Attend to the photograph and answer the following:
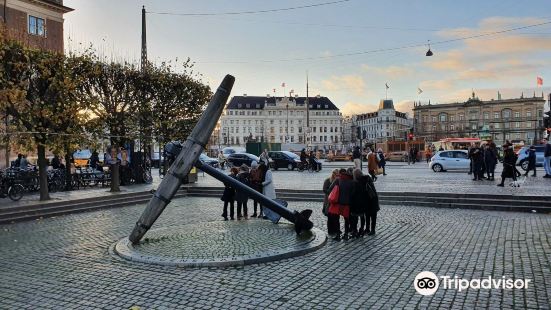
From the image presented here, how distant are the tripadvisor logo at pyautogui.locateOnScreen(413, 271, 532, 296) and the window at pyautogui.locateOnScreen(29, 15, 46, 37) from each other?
45133 millimetres

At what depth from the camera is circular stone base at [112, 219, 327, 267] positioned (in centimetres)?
850

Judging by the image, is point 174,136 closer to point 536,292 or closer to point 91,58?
point 91,58

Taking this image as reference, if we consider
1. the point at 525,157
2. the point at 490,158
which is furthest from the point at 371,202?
the point at 525,157

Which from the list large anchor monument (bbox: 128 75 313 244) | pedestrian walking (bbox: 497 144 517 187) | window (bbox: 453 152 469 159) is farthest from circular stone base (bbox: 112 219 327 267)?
window (bbox: 453 152 469 159)

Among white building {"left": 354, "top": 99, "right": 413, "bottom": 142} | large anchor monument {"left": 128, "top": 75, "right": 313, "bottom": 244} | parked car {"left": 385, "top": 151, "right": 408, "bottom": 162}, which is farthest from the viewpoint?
white building {"left": 354, "top": 99, "right": 413, "bottom": 142}

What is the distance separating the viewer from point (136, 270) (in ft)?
26.7

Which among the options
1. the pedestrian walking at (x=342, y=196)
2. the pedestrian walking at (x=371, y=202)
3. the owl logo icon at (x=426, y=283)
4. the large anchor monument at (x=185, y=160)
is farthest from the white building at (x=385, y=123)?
the owl logo icon at (x=426, y=283)

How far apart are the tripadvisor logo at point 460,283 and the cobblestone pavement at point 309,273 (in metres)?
0.15

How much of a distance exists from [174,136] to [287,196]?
8.37 meters

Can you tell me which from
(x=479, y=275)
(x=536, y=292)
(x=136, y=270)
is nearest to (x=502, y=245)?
(x=479, y=275)

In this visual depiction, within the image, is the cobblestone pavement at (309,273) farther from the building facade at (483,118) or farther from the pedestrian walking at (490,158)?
the building facade at (483,118)

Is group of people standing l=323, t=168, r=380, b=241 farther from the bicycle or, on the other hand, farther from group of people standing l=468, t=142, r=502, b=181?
group of people standing l=468, t=142, r=502, b=181

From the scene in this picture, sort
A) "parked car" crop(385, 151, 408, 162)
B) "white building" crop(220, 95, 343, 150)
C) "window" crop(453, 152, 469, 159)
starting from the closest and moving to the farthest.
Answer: "window" crop(453, 152, 469, 159)
"parked car" crop(385, 151, 408, 162)
"white building" crop(220, 95, 343, 150)

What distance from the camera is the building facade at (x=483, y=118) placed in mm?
113688
